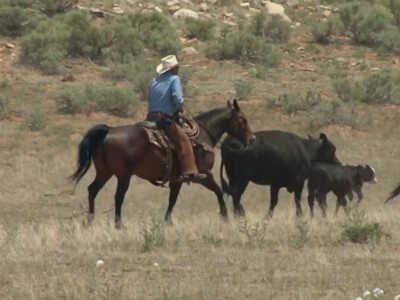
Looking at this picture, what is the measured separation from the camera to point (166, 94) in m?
13.6

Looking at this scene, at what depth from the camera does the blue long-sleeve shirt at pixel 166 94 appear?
13.5m

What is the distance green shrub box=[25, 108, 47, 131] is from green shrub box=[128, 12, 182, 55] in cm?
965

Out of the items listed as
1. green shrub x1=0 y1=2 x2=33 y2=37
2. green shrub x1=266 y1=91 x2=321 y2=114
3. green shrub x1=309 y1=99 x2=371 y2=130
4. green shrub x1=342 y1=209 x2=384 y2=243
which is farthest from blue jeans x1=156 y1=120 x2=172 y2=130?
green shrub x1=0 y1=2 x2=33 y2=37

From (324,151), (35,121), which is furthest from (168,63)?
(35,121)

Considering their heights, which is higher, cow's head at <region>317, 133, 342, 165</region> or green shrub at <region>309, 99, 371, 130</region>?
cow's head at <region>317, 133, 342, 165</region>

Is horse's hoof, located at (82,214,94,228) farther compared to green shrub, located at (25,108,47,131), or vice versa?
green shrub, located at (25,108,47,131)

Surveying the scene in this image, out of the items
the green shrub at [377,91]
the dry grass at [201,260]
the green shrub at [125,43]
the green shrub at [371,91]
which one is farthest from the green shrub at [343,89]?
the dry grass at [201,260]

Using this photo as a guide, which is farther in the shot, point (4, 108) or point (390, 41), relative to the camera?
point (390, 41)

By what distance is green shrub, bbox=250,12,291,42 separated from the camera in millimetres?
36875

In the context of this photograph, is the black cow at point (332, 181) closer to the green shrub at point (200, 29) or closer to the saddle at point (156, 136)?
the saddle at point (156, 136)

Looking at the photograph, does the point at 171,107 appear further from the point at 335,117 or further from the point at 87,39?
the point at 87,39

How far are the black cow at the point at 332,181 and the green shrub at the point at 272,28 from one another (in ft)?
65.4

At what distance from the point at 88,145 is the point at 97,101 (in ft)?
41.3

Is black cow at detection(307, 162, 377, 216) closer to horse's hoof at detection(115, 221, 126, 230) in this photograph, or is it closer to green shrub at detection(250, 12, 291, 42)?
horse's hoof at detection(115, 221, 126, 230)
